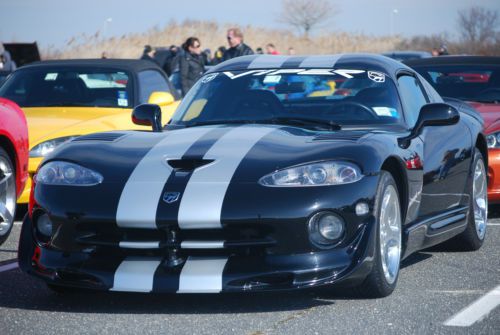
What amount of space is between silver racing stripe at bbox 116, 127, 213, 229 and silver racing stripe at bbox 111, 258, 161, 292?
0.17 m

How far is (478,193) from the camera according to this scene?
8.04 metres

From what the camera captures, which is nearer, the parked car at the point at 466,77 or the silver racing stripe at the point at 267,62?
the silver racing stripe at the point at 267,62

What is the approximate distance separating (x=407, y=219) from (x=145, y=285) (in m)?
1.67

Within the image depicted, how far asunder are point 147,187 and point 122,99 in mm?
5836

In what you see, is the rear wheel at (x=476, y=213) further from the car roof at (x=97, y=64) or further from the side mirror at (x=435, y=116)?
the car roof at (x=97, y=64)

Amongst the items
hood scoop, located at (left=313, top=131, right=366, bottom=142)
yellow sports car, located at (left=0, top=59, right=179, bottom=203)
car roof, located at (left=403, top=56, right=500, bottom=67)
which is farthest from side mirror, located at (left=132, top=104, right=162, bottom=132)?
car roof, located at (left=403, top=56, right=500, bottom=67)

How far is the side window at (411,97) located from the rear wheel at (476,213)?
2.11 feet

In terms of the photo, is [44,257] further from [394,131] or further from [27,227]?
[394,131]

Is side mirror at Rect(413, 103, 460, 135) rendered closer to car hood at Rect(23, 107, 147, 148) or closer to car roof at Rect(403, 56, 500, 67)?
car hood at Rect(23, 107, 147, 148)

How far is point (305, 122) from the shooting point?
21.6ft

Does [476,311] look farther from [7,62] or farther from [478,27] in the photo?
[478,27]

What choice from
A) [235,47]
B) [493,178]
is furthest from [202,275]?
[235,47]

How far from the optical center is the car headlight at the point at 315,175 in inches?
216

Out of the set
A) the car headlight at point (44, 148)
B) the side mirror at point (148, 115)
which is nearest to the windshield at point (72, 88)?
the car headlight at point (44, 148)
